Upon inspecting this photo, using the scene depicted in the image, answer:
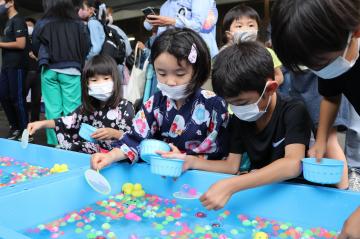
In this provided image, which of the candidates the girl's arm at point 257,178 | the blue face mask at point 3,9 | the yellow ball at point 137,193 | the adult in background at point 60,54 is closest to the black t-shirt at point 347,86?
the girl's arm at point 257,178

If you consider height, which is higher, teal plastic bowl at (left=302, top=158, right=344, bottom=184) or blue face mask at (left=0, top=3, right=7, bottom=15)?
blue face mask at (left=0, top=3, right=7, bottom=15)

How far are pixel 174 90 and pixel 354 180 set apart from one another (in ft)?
2.80

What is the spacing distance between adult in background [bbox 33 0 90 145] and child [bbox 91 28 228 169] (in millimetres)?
1633

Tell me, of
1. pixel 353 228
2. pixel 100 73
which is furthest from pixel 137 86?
pixel 353 228

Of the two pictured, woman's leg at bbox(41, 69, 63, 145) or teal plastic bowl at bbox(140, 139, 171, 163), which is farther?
woman's leg at bbox(41, 69, 63, 145)

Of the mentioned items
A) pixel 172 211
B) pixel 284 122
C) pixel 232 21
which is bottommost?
pixel 172 211

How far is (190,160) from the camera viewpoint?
1526 millimetres

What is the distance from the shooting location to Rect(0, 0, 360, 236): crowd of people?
930mm

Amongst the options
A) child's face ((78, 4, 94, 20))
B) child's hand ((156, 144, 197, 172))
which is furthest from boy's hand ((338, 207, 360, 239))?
child's face ((78, 4, 94, 20))

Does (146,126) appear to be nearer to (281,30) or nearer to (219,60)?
(219,60)

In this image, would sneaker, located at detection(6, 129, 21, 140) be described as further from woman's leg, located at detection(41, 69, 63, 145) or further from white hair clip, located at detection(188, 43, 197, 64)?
white hair clip, located at detection(188, 43, 197, 64)

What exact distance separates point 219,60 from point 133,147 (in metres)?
0.56

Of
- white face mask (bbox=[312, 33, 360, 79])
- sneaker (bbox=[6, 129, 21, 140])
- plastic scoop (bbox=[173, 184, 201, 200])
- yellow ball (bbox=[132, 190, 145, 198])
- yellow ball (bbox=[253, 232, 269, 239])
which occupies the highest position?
white face mask (bbox=[312, 33, 360, 79])

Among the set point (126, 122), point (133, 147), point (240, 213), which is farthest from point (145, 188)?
point (126, 122)
